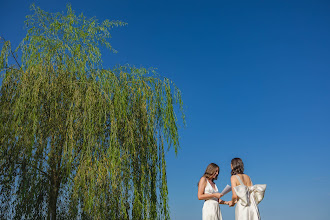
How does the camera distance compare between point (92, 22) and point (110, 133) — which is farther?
point (92, 22)

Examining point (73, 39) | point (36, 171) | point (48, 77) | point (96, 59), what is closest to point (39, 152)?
point (36, 171)

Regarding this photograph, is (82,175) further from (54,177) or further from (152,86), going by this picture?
(152,86)

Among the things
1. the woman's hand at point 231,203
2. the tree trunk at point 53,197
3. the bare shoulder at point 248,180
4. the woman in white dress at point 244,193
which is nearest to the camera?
the woman in white dress at point 244,193

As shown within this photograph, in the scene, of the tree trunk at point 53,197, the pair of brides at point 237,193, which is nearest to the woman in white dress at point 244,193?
the pair of brides at point 237,193

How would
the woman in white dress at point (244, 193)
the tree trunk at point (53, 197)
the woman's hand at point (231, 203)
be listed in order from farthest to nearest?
the tree trunk at point (53, 197), the woman's hand at point (231, 203), the woman in white dress at point (244, 193)

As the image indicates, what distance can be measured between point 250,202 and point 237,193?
0.26 metres

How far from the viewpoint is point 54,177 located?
6.61 m

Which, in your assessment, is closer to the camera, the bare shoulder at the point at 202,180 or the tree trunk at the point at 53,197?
the bare shoulder at the point at 202,180

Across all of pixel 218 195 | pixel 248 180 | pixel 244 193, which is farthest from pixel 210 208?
pixel 248 180

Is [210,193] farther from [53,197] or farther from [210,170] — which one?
[53,197]

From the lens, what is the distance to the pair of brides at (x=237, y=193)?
14.9ft

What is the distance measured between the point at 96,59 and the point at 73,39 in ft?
2.79

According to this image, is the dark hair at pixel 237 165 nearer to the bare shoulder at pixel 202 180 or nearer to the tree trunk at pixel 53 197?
the bare shoulder at pixel 202 180

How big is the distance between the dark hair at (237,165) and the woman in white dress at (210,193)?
0.25 metres
